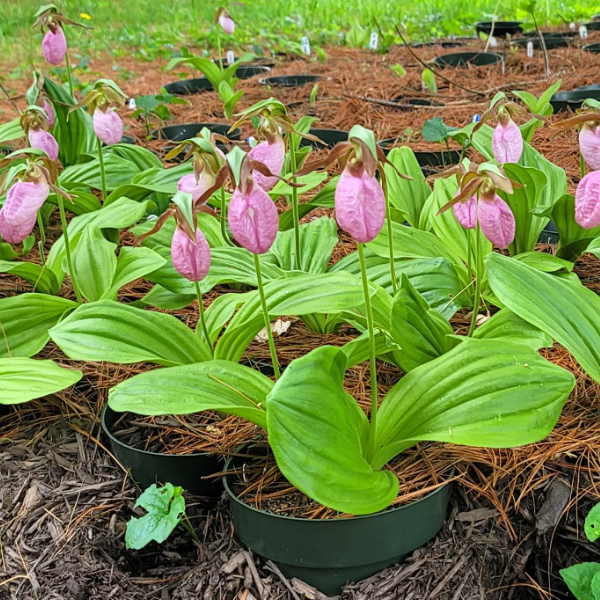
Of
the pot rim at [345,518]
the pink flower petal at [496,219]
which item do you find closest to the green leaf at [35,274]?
the pot rim at [345,518]

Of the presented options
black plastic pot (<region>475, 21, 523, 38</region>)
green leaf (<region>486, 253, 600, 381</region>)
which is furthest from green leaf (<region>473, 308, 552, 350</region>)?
black plastic pot (<region>475, 21, 523, 38</region>)

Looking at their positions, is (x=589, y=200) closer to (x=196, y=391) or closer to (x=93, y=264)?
(x=196, y=391)

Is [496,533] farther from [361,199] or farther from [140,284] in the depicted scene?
[140,284]

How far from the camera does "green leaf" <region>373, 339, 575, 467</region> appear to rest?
1.20m

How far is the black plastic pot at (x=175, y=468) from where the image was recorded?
4.87 feet

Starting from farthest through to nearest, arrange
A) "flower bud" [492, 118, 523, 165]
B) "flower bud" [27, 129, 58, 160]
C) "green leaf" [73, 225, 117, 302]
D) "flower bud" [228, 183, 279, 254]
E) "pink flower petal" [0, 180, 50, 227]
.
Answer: "flower bud" [27, 129, 58, 160] → "green leaf" [73, 225, 117, 302] → "flower bud" [492, 118, 523, 165] → "pink flower petal" [0, 180, 50, 227] → "flower bud" [228, 183, 279, 254]

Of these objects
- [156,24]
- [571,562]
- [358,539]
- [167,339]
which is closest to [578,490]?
[571,562]

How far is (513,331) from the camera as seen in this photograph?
1554mm

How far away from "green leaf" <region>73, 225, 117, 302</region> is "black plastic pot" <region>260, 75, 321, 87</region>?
362 centimetres

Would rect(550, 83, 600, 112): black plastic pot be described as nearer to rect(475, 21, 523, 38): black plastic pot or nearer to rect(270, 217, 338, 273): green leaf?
rect(270, 217, 338, 273): green leaf

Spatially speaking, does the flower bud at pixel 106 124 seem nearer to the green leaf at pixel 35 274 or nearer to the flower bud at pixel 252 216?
the green leaf at pixel 35 274

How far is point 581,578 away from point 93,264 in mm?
1537

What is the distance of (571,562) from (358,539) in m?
0.50

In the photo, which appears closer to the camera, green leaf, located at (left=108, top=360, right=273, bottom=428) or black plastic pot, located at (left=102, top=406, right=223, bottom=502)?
green leaf, located at (left=108, top=360, right=273, bottom=428)
